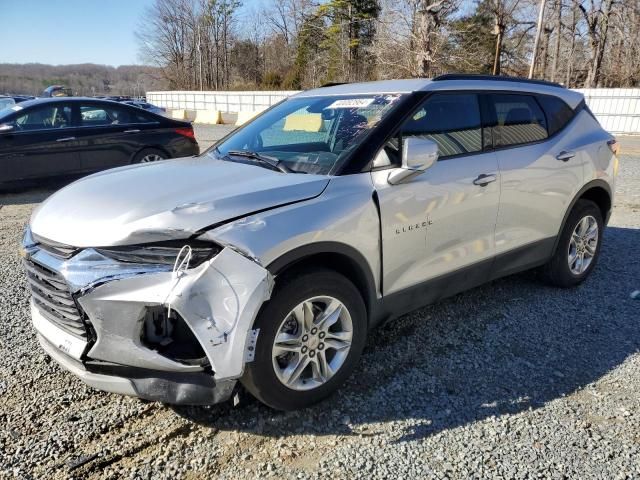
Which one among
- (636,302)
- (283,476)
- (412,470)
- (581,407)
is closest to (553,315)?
(636,302)

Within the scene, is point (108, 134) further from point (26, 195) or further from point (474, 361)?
point (474, 361)

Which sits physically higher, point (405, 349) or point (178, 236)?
point (178, 236)

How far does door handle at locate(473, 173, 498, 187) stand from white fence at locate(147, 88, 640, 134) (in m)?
11.3

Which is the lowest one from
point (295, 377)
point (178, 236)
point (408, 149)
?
point (295, 377)

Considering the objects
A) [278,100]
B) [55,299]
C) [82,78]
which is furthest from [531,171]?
[82,78]

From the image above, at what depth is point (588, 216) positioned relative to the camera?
177 inches

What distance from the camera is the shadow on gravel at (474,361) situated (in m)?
2.69

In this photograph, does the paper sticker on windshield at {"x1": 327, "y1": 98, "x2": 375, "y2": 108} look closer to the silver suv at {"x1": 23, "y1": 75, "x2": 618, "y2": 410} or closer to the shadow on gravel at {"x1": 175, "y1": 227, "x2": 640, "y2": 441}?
the silver suv at {"x1": 23, "y1": 75, "x2": 618, "y2": 410}

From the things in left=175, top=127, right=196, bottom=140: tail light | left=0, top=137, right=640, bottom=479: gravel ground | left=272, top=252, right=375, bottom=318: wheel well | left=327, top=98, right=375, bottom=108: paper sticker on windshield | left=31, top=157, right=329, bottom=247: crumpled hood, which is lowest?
left=0, top=137, right=640, bottom=479: gravel ground

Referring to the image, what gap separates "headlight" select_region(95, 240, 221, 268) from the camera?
2.26 meters

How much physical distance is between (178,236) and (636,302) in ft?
13.1

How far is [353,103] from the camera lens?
3.42 m

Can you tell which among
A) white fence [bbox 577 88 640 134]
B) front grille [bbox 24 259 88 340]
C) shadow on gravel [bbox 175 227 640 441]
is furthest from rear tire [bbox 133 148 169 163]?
white fence [bbox 577 88 640 134]

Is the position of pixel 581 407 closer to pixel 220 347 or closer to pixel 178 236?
pixel 220 347
